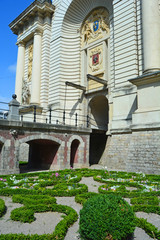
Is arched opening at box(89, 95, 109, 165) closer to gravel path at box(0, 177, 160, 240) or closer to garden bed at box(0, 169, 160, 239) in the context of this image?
garden bed at box(0, 169, 160, 239)

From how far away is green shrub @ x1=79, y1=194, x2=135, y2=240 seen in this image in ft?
11.0

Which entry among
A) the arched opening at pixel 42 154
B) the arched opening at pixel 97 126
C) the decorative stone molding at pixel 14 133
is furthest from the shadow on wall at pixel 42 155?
the arched opening at pixel 97 126

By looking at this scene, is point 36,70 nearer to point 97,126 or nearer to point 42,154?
point 97,126

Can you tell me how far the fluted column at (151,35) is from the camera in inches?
511

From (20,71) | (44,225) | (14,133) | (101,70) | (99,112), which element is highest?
(20,71)

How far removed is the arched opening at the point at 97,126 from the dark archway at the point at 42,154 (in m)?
5.57

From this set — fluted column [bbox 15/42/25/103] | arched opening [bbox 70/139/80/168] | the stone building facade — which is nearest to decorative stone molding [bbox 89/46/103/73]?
the stone building facade

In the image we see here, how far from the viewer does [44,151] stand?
15.4 m

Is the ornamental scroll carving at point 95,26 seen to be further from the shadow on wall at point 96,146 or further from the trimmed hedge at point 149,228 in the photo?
the trimmed hedge at point 149,228

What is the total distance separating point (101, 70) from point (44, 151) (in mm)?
9264

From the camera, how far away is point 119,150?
14.3m

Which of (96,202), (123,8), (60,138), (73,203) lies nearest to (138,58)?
(123,8)

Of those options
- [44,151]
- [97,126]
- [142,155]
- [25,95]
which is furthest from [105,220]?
[25,95]

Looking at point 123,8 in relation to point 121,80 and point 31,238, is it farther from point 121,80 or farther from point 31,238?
point 31,238
